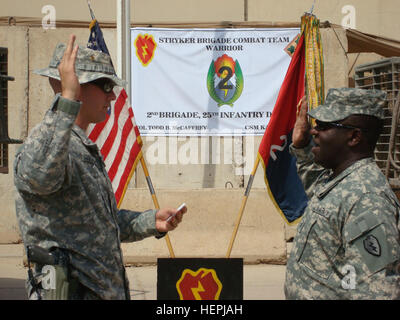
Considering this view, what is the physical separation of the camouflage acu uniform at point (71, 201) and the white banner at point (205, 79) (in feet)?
23.4

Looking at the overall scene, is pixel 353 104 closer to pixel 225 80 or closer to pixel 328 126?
pixel 328 126

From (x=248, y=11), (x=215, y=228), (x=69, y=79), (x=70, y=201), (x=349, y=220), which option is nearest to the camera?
(x=69, y=79)

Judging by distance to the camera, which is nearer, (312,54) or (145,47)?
(312,54)

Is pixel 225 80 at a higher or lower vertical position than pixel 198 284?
higher

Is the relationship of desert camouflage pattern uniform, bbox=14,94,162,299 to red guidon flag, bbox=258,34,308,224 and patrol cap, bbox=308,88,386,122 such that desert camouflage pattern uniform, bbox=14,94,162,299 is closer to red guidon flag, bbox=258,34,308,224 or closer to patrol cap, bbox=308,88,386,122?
patrol cap, bbox=308,88,386,122

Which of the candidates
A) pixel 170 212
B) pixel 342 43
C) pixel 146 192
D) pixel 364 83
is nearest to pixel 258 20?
pixel 342 43

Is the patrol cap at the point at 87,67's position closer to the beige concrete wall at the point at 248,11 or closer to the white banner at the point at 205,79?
the white banner at the point at 205,79

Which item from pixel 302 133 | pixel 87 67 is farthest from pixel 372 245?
pixel 87 67

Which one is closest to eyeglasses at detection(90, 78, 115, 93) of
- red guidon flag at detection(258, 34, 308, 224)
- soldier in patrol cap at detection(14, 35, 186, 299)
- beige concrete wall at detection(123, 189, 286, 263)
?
soldier in patrol cap at detection(14, 35, 186, 299)

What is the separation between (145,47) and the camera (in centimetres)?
1002

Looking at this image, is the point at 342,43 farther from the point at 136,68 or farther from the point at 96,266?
the point at 96,266

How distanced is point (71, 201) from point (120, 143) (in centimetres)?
410

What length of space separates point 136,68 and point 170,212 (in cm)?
718

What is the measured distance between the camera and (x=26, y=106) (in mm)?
10055
